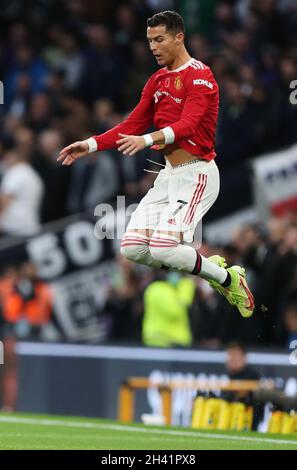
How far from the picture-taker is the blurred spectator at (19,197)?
18.2m

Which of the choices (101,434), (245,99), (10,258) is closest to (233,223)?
(245,99)

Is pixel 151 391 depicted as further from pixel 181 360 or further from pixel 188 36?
pixel 188 36

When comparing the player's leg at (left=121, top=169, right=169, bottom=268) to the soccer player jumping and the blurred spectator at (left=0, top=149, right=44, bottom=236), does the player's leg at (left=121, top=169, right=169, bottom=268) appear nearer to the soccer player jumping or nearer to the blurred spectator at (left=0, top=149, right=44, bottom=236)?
the soccer player jumping

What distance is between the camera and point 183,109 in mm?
11203

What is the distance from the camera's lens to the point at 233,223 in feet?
57.2

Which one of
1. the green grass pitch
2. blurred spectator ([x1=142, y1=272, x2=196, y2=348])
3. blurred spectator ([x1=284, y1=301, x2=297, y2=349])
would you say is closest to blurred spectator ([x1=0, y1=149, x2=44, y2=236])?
blurred spectator ([x1=142, y1=272, x2=196, y2=348])

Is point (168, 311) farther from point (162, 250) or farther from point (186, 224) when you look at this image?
point (162, 250)

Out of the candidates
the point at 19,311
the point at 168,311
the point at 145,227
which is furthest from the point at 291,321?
the point at 19,311

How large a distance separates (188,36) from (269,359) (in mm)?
6915

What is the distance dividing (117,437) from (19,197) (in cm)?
685

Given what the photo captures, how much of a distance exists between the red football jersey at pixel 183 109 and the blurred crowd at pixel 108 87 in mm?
5732

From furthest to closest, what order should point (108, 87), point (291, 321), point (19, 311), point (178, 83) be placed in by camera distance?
point (108, 87) → point (19, 311) → point (291, 321) → point (178, 83)

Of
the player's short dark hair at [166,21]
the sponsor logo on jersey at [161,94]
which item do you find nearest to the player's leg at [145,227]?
the sponsor logo on jersey at [161,94]

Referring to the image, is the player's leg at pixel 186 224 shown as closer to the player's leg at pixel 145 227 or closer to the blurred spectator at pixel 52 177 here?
the player's leg at pixel 145 227
